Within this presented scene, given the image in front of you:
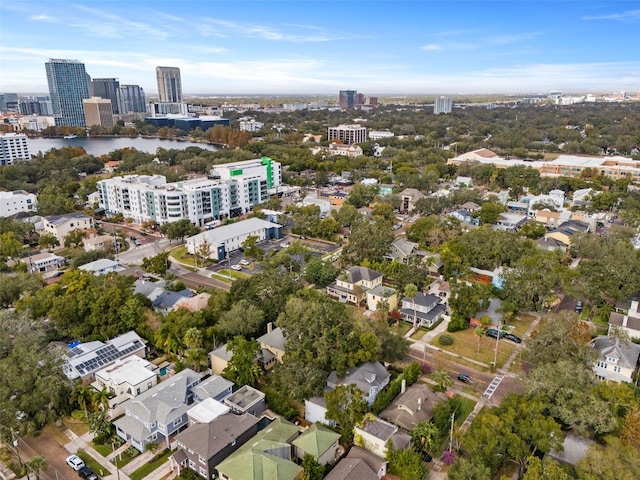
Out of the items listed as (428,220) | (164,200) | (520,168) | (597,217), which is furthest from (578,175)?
(164,200)

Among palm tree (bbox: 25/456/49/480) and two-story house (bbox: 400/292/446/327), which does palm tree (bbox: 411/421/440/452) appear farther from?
palm tree (bbox: 25/456/49/480)

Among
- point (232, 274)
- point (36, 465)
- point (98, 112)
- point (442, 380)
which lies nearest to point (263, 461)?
point (36, 465)

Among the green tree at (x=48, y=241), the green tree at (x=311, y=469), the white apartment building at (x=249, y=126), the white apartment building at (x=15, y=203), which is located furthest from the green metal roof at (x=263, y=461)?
the white apartment building at (x=249, y=126)

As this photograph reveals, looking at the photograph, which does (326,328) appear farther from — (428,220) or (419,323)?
(428,220)

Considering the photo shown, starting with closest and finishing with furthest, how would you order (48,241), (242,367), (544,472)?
(544,472) → (242,367) → (48,241)

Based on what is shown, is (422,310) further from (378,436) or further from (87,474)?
(87,474)

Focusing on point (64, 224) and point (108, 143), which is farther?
point (108, 143)

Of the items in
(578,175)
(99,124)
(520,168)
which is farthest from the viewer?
(99,124)
